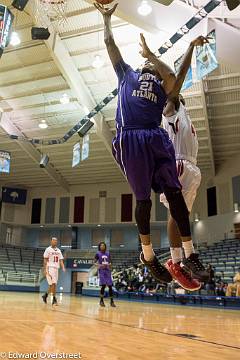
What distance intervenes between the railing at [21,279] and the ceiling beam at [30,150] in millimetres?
7034

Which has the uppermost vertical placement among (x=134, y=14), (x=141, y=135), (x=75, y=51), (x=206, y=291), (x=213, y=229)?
(x=75, y=51)

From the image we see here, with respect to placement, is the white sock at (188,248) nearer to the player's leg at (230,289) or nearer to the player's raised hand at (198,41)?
the player's raised hand at (198,41)

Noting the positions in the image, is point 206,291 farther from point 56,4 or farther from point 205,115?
point 56,4

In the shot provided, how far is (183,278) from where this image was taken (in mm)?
2592

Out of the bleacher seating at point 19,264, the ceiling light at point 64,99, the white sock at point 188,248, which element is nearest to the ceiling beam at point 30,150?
the ceiling light at point 64,99

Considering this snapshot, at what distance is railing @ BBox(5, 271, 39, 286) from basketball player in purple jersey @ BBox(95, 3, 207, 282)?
79.0 feet

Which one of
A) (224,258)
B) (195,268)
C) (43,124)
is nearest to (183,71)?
(195,268)

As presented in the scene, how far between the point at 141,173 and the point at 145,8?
29.7ft

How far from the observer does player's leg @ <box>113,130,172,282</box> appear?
240 centimetres

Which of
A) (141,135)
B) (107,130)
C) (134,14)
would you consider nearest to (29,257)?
(107,130)

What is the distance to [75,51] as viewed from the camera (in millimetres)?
15602

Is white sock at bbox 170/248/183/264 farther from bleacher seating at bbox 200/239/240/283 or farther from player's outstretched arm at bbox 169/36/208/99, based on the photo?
bleacher seating at bbox 200/239/240/283

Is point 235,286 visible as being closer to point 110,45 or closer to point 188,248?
point 188,248

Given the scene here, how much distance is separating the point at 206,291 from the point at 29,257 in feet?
60.0
